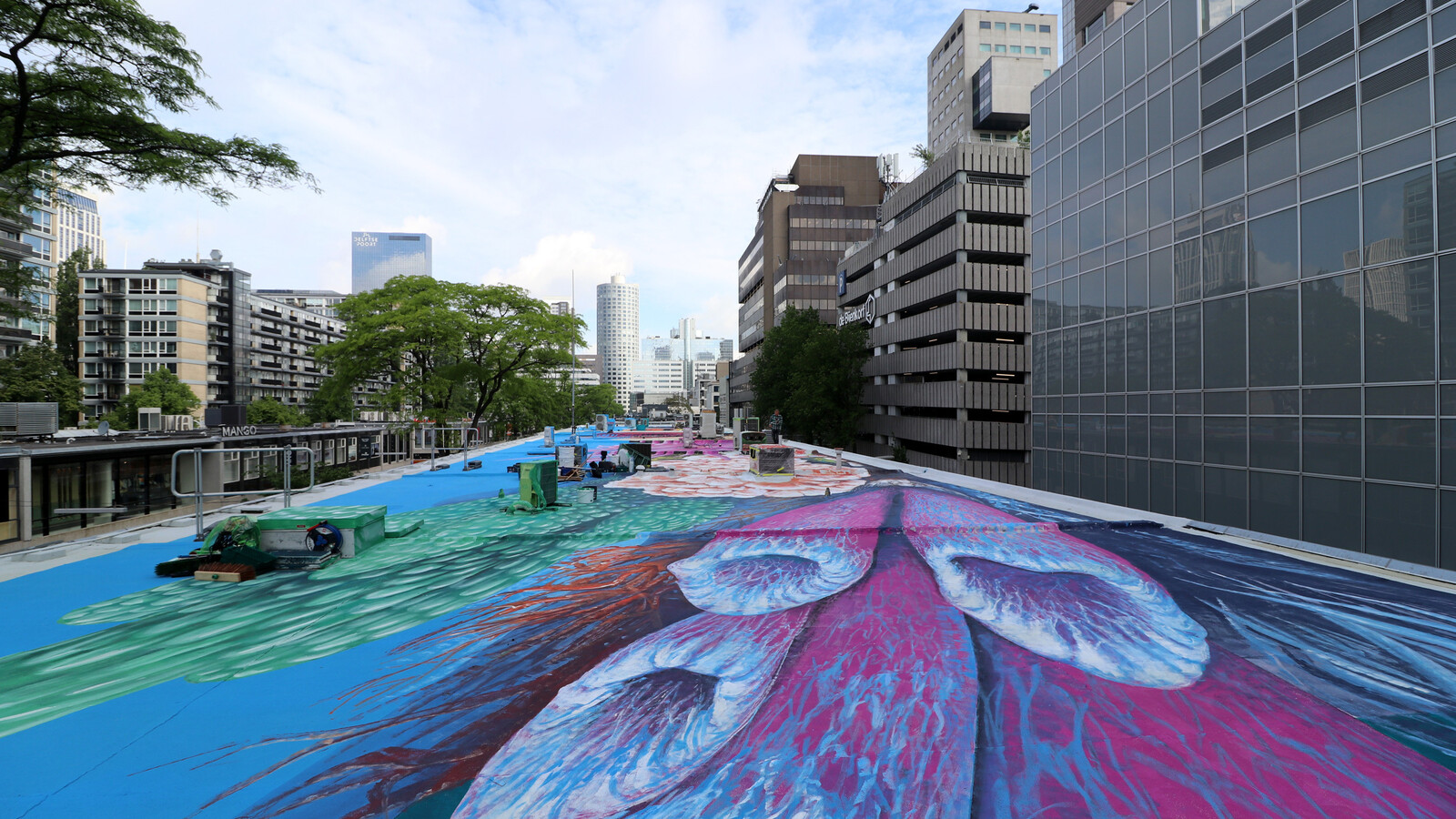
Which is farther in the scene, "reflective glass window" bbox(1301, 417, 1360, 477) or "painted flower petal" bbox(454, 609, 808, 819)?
"reflective glass window" bbox(1301, 417, 1360, 477)

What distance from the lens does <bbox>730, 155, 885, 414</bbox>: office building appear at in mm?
81375

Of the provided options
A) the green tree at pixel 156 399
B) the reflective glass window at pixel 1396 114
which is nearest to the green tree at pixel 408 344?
the reflective glass window at pixel 1396 114

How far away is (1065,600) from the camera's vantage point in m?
7.10

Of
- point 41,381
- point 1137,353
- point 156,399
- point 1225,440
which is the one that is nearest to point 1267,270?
point 1225,440

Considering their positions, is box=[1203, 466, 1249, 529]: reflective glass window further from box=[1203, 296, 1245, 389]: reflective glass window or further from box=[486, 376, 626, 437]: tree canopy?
box=[486, 376, 626, 437]: tree canopy

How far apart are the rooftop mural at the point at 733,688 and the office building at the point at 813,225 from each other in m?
74.4

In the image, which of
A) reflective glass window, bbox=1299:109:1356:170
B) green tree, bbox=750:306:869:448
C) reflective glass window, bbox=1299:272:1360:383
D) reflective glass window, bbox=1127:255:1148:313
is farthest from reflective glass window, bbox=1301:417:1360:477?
green tree, bbox=750:306:869:448

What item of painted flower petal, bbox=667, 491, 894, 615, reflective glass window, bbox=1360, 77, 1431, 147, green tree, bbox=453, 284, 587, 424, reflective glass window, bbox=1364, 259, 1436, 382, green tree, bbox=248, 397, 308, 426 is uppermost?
reflective glass window, bbox=1360, 77, 1431, 147

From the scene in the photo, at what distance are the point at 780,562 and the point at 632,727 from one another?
185 inches

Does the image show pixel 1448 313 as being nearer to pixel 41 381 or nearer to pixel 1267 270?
pixel 1267 270

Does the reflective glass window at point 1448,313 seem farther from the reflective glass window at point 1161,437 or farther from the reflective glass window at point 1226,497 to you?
the reflective glass window at point 1161,437

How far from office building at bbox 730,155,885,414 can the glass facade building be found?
178 feet

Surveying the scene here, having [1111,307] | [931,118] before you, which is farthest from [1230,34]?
[931,118]

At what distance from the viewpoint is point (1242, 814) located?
3445mm
